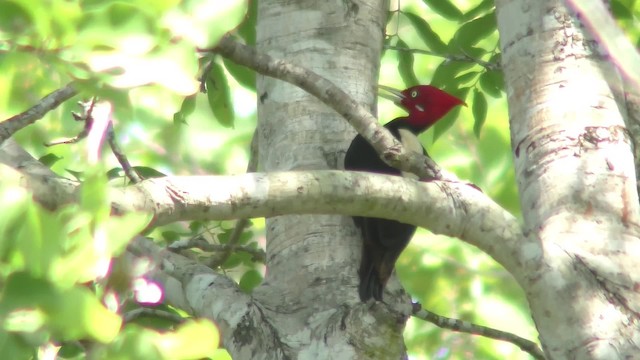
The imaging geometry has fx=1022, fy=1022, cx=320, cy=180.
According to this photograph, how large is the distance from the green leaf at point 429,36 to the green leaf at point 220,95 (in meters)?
0.78

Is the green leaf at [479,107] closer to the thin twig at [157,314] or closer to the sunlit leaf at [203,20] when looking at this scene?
the thin twig at [157,314]

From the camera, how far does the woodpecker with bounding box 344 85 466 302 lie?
10.1 feet

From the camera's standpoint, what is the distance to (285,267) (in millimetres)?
3039

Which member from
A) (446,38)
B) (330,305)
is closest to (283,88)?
(330,305)

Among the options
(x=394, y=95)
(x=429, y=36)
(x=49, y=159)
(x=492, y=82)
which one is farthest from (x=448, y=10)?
(x=49, y=159)

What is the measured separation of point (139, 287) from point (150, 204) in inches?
6.3

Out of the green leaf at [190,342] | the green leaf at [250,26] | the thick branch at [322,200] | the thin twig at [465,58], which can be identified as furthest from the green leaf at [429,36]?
the green leaf at [190,342]

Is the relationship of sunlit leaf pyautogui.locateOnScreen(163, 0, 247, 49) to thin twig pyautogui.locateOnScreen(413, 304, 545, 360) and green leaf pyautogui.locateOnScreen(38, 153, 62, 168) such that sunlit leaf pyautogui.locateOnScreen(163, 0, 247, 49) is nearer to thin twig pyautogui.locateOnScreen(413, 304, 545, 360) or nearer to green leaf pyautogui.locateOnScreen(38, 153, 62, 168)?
thin twig pyautogui.locateOnScreen(413, 304, 545, 360)

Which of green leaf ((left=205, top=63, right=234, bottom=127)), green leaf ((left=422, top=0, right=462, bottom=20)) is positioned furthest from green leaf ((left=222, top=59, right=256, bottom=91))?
green leaf ((left=422, top=0, right=462, bottom=20))

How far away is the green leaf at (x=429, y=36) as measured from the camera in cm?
400

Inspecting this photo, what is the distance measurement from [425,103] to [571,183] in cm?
182

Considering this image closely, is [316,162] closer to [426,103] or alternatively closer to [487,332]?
[487,332]

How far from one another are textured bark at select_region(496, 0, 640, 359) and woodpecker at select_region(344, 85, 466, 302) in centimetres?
52

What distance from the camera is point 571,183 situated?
268 centimetres
